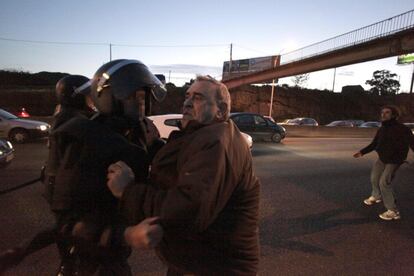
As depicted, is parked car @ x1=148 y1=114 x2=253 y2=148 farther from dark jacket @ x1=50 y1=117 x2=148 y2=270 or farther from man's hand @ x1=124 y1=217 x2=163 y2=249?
man's hand @ x1=124 y1=217 x2=163 y2=249

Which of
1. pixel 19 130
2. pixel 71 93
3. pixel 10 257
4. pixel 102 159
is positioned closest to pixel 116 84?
pixel 102 159

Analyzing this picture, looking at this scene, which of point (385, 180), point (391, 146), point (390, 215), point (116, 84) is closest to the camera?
point (116, 84)

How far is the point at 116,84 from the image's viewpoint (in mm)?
1859

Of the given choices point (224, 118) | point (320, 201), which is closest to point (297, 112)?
point (320, 201)

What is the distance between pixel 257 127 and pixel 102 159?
1756 centimetres

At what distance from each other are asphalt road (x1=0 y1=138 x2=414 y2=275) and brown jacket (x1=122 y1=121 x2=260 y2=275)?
213 cm

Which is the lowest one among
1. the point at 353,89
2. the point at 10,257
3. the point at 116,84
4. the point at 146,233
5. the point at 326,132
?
the point at 326,132

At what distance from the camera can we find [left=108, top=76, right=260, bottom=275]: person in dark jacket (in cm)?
154

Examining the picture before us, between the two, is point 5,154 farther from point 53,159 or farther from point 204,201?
point 204,201

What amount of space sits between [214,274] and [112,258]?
52 cm

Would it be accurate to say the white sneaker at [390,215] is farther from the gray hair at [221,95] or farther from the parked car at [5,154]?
the parked car at [5,154]

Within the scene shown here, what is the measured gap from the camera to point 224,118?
6.16ft

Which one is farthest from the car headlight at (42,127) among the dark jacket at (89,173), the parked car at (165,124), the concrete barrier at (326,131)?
the concrete barrier at (326,131)

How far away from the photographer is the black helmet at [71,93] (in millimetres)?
3028
